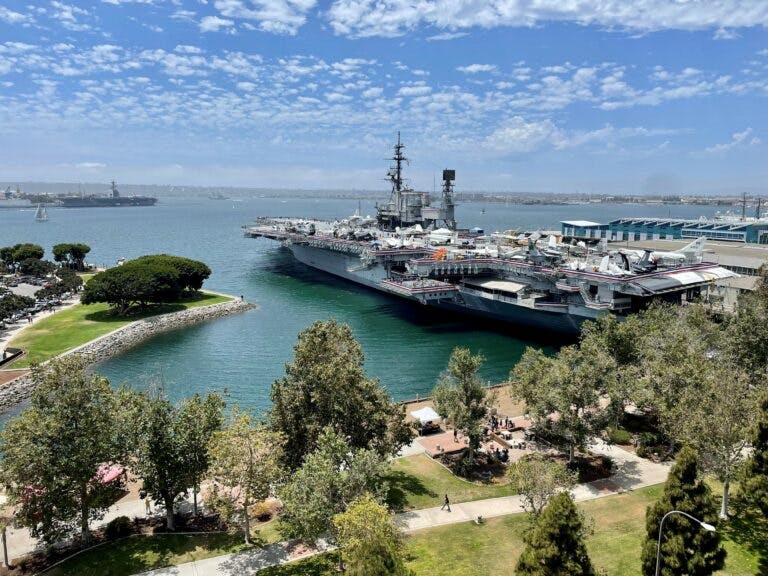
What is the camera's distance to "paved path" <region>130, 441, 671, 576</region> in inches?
797

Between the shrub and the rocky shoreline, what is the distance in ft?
65.8

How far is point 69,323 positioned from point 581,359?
54568 mm

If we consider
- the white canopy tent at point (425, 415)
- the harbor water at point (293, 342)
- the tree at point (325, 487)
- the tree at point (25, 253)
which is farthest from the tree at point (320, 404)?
the tree at point (25, 253)

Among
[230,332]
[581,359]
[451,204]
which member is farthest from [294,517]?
[451,204]

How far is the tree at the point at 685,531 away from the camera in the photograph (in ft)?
54.0

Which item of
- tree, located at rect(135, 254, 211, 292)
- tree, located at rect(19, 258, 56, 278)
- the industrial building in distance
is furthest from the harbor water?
the industrial building in distance

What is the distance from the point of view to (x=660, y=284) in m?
53.3

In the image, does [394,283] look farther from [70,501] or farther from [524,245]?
[70,501]

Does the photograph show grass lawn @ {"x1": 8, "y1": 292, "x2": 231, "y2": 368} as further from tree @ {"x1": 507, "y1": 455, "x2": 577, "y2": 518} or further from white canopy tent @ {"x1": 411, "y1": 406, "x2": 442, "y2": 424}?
tree @ {"x1": 507, "y1": 455, "x2": 577, "y2": 518}

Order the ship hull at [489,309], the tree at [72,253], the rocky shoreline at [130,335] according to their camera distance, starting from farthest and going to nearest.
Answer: the tree at [72,253] < the ship hull at [489,309] < the rocky shoreline at [130,335]

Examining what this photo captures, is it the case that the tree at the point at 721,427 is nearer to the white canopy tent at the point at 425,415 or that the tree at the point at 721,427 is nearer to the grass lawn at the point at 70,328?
the white canopy tent at the point at 425,415

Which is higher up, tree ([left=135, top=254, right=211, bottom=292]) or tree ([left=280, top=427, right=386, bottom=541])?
tree ([left=135, top=254, right=211, bottom=292])

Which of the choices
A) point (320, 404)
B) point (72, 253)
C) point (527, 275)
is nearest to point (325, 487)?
point (320, 404)

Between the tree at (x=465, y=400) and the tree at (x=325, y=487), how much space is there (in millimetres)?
8791
